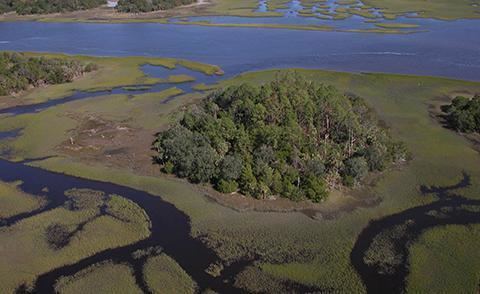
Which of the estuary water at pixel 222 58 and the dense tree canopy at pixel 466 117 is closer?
the estuary water at pixel 222 58

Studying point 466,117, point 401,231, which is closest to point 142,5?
point 466,117

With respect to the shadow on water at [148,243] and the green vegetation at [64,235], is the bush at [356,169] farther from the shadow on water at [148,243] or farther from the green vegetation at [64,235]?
the green vegetation at [64,235]

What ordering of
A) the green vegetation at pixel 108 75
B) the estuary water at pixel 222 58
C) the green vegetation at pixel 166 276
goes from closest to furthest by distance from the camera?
the green vegetation at pixel 166 276 < the estuary water at pixel 222 58 < the green vegetation at pixel 108 75

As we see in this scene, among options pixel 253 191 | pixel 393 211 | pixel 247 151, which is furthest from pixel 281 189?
pixel 393 211

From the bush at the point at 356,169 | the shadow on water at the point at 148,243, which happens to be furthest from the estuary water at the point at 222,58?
the bush at the point at 356,169

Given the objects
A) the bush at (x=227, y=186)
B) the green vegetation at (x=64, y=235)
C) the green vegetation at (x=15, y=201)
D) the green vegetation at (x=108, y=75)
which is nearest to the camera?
the green vegetation at (x=64, y=235)

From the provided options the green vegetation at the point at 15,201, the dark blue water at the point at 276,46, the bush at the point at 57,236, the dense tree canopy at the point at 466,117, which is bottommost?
the bush at the point at 57,236
